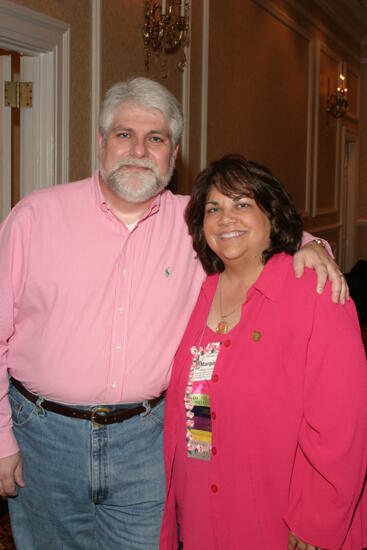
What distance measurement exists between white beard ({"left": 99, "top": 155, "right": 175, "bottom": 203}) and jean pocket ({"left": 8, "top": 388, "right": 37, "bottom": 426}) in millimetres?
694

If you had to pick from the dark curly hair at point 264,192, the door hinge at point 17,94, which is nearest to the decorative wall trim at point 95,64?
the door hinge at point 17,94

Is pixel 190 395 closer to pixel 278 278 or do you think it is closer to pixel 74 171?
pixel 278 278

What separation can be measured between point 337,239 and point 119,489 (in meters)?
7.75

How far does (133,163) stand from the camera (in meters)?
1.92

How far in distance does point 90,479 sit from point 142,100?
1.17m

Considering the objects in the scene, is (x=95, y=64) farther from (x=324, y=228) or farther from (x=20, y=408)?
(x=324, y=228)

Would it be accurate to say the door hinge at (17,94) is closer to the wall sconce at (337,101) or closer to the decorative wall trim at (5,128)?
the decorative wall trim at (5,128)

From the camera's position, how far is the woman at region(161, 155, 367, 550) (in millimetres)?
1607

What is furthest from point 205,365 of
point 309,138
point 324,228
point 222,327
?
point 324,228

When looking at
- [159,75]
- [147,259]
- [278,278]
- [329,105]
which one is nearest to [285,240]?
[278,278]

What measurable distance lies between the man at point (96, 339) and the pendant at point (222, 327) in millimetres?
152

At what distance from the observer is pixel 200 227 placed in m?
2.01

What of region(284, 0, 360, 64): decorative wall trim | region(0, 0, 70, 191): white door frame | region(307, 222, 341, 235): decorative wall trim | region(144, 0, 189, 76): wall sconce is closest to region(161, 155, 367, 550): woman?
region(0, 0, 70, 191): white door frame

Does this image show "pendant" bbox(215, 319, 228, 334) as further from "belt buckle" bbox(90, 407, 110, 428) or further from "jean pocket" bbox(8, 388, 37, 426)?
"jean pocket" bbox(8, 388, 37, 426)
